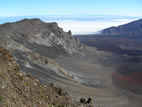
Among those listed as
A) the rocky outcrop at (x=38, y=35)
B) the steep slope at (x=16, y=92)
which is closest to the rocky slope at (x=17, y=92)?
the steep slope at (x=16, y=92)

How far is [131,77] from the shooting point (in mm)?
77438

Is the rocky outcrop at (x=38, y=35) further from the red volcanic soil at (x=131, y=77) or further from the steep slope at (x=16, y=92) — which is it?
the steep slope at (x=16, y=92)

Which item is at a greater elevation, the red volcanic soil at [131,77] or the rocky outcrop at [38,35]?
the rocky outcrop at [38,35]

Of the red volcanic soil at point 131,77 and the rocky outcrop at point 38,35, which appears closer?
the red volcanic soil at point 131,77

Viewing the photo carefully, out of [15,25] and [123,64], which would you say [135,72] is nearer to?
[123,64]

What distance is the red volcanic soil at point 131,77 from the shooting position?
71.3 metres

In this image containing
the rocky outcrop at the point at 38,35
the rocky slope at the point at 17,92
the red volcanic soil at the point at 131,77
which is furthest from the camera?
the rocky outcrop at the point at 38,35

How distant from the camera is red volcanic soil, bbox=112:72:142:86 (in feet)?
234

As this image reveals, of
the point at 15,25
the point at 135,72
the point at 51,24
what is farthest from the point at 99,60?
the point at 15,25

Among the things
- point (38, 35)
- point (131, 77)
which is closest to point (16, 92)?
point (131, 77)

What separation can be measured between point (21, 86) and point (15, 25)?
8287 cm

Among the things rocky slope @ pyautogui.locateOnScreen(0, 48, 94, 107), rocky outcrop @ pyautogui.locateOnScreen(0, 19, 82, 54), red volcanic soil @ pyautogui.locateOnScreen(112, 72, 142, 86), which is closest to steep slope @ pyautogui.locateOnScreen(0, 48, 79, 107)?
rocky slope @ pyautogui.locateOnScreen(0, 48, 94, 107)

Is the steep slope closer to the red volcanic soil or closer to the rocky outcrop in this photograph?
the rocky outcrop

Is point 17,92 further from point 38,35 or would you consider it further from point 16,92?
point 38,35
